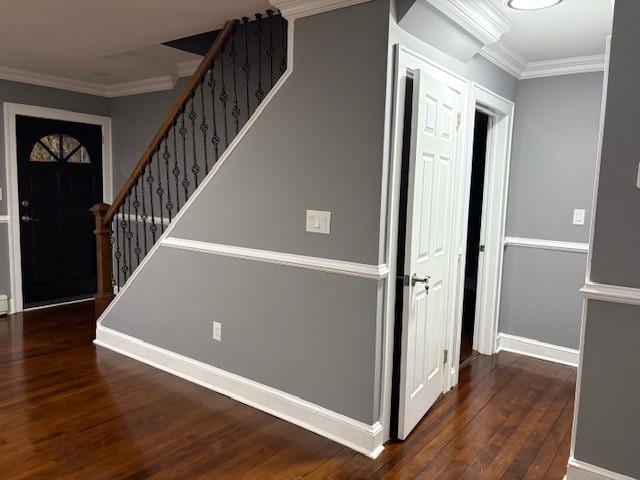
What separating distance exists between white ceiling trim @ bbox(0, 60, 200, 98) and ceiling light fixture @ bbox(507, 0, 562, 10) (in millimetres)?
2758

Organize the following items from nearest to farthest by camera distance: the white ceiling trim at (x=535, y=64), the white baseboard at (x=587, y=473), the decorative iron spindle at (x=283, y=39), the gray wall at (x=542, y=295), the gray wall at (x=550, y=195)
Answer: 1. the white baseboard at (x=587, y=473)
2. the decorative iron spindle at (x=283, y=39)
3. the white ceiling trim at (x=535, y=64)
4. the gray wall at (x=550, y=195)
5. the gray wall at (x=542, y=295)

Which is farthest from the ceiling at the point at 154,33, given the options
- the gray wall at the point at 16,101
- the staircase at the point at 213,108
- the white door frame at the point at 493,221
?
the white door frame at the point at 493,221

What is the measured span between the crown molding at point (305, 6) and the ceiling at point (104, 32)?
7.1 inches

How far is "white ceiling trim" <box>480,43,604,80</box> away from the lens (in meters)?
3.25

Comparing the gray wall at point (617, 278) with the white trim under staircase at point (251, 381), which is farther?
the white trim under staircase at point (251, 381)

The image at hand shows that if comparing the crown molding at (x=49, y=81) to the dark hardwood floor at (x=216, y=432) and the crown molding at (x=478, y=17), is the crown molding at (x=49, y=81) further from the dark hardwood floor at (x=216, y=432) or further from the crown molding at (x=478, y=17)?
the crown molding at (x=478, y=17)

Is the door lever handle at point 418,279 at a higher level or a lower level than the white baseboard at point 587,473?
higher

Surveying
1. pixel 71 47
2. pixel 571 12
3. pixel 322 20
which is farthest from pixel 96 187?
pixel 571 12

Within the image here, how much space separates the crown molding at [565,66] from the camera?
3.42 metres

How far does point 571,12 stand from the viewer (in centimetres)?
258

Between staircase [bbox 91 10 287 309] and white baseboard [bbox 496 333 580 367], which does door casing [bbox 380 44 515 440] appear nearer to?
white baseboard [bbox 496 333 580 367]

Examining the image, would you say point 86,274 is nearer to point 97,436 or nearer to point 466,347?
point 97,436

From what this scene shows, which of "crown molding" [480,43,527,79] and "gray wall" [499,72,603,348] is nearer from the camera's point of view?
"crown molding" [480,43,527,79]

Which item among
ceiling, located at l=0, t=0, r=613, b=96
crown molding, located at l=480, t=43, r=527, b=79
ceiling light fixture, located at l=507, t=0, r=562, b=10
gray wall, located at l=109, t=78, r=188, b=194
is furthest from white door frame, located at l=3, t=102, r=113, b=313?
ceiling light fixture, located at l=507, t=0, r=562, b=10
